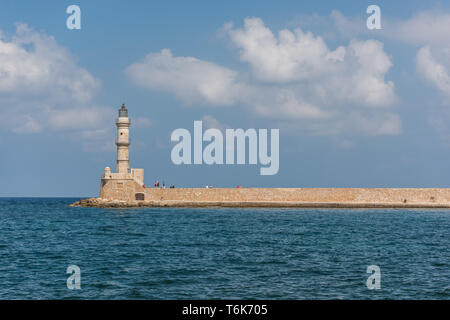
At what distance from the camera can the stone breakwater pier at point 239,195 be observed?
5025 cm

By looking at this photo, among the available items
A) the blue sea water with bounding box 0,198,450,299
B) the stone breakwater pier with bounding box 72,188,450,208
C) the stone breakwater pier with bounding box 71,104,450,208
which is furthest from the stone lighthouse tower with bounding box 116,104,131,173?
the blue sea water with bounding box 0,198,450,299

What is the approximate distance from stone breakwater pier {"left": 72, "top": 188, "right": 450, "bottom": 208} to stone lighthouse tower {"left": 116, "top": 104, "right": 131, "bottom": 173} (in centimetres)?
329

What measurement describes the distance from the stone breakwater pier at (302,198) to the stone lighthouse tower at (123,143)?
329 centimetres

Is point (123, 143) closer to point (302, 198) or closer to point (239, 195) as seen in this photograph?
point (239, 195)

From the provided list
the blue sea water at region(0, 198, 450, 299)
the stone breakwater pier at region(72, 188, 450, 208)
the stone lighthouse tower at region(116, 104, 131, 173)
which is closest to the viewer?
the blue sea water at region(0, 198, 450, 299)

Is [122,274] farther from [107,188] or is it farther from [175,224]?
[107,188]

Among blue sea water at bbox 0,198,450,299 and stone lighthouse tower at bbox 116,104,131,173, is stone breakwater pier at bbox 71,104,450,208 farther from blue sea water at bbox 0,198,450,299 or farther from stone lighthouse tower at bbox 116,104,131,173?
blue sea water at bbox 0,198,450,299

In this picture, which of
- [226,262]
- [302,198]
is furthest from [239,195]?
[226,262]

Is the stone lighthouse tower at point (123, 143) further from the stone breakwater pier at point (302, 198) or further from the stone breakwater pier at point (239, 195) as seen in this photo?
the stone breakwater pier at point (302, 198)

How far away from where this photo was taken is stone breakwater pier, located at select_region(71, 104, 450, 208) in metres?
50.2
